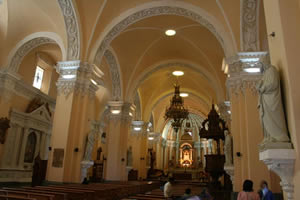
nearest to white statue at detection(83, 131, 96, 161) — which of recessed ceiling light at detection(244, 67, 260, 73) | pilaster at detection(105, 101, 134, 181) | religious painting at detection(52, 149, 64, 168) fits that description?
religious painting at detection(52, 149, 64, 168)

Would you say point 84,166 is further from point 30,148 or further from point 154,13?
point 154,13

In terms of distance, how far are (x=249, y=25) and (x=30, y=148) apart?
1150 cm

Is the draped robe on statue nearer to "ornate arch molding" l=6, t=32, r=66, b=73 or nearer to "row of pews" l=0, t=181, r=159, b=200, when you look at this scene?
"row of pews" l=0, t=181, r=159, b=200

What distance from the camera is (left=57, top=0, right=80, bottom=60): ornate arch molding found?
960 centimetres

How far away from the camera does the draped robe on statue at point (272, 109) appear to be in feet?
11.2

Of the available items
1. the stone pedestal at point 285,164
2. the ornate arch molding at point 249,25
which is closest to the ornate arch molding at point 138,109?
the ornate arch molding at point 249,25

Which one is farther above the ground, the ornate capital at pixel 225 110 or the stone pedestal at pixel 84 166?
the ornate capital at pixel 225 110

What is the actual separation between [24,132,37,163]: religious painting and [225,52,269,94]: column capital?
10094 mm

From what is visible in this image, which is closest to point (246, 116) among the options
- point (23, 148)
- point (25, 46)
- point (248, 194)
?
point (248, 194)

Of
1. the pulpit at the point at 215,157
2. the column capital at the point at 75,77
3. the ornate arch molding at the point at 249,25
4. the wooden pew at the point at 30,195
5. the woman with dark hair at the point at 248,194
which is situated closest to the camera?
the woman with dark hair at the point at 248,194

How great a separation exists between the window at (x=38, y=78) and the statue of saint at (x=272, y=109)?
1251cm

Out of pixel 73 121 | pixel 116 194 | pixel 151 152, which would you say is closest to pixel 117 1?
pixel 73 121

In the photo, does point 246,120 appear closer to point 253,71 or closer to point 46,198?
point 253,71

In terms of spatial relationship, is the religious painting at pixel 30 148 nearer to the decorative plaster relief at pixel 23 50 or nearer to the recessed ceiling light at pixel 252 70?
the decorative plaster relief at pixel 23 50
